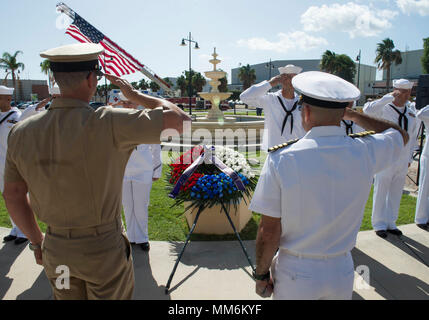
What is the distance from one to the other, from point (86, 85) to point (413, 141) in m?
6.12

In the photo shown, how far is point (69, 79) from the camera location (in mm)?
1743

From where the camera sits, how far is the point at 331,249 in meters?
1.79

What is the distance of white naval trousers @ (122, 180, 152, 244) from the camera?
15.0 ft

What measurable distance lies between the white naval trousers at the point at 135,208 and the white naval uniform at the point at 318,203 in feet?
10.2

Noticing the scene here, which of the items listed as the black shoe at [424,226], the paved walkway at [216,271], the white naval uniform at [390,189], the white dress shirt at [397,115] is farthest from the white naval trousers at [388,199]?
the black shoe at [424,226]

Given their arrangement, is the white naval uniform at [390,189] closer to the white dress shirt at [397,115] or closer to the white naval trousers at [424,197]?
the white dress shirt at [397,115]

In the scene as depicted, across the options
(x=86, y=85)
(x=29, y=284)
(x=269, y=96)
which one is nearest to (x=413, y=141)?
(x=269, y=96)

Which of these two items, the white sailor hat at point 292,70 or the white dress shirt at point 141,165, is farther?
the white dress shirt at point 141,165

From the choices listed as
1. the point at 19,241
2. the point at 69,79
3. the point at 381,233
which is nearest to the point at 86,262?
the point at 69,79

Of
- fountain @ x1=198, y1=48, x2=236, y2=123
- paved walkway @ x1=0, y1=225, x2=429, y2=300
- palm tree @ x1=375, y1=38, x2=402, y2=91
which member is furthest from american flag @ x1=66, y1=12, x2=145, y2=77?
palm tree @ x1=375, y1=38, x2=402, y2=91

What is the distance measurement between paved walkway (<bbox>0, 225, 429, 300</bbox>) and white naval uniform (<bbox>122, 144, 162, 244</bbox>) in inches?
10.5

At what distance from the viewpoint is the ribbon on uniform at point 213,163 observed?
3734mm

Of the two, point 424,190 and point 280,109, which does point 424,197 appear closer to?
point 424,190

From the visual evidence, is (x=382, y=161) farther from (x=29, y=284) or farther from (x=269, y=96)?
(x=29, y=284)
